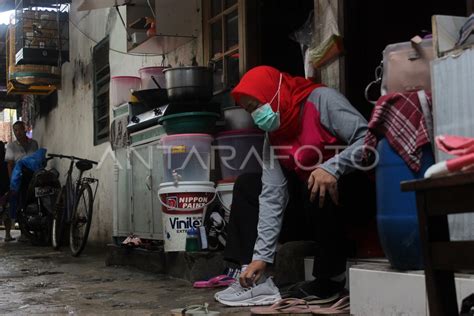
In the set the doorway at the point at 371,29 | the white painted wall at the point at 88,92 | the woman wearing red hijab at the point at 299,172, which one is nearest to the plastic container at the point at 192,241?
the woman wearing red hijab at the point at 299,172

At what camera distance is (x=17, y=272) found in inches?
242

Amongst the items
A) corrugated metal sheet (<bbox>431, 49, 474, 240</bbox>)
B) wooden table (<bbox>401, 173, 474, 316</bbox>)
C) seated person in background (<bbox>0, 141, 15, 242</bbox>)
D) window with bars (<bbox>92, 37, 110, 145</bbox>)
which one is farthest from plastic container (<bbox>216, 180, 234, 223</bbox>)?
seated person in background (<bbox>0, 141, 15, 242</bbox>)

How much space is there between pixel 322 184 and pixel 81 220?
17.8 ft

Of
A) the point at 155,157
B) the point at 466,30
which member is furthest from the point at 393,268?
the point at 155,157

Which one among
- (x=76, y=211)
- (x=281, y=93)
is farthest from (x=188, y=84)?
(x=76, y=211)

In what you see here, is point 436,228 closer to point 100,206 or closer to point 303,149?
point 303,149

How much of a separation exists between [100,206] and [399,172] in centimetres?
708

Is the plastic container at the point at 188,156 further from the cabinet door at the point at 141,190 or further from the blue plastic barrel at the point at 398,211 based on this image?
the blue plastic barrel at the point at 398,211

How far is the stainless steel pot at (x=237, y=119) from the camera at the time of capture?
5.08 m

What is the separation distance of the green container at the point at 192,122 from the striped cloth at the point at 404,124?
243 cm

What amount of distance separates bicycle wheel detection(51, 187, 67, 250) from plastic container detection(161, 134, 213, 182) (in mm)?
4091

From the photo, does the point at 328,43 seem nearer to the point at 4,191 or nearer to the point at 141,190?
the point at 141,190

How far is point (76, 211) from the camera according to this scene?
8352 mm

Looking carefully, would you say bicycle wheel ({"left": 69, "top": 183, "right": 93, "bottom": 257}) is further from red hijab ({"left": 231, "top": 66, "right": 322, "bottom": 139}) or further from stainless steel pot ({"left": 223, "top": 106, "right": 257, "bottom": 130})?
red hijab ({"left": 231, "top": 66, "right": 322, "bottom": 139})
